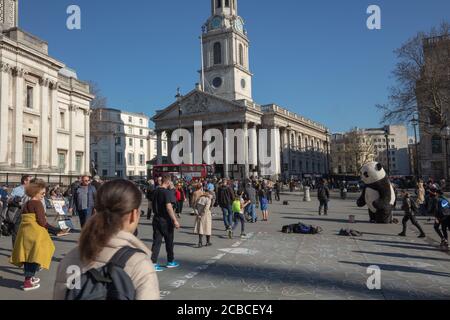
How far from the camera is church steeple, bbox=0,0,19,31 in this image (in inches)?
1252

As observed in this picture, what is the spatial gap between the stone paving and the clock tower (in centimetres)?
5849

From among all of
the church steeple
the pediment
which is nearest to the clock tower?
the pediment

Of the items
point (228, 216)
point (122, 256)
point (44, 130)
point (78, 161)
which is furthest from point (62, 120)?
point (122, 256)

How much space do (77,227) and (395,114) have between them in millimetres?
29246

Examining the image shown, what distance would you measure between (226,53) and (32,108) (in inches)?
1739

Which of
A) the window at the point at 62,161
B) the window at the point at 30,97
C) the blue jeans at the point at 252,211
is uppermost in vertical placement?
the window at the point at 30,97

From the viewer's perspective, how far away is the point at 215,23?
71.4m

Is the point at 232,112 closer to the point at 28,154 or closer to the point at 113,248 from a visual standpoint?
the point at 28,154

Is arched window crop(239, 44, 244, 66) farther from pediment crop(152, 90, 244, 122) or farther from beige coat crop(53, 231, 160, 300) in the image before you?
beige coat crop(53, 231, 160, 300)

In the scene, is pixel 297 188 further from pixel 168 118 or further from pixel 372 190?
pixel 372 190

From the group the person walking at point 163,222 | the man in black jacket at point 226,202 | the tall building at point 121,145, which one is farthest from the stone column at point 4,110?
the tall building at point 121,145

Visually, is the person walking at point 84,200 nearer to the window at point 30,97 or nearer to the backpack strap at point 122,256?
the backpack strap at point 122,256

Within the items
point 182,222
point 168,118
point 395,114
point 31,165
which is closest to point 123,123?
point 168,118

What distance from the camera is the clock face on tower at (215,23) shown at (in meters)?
71.0
